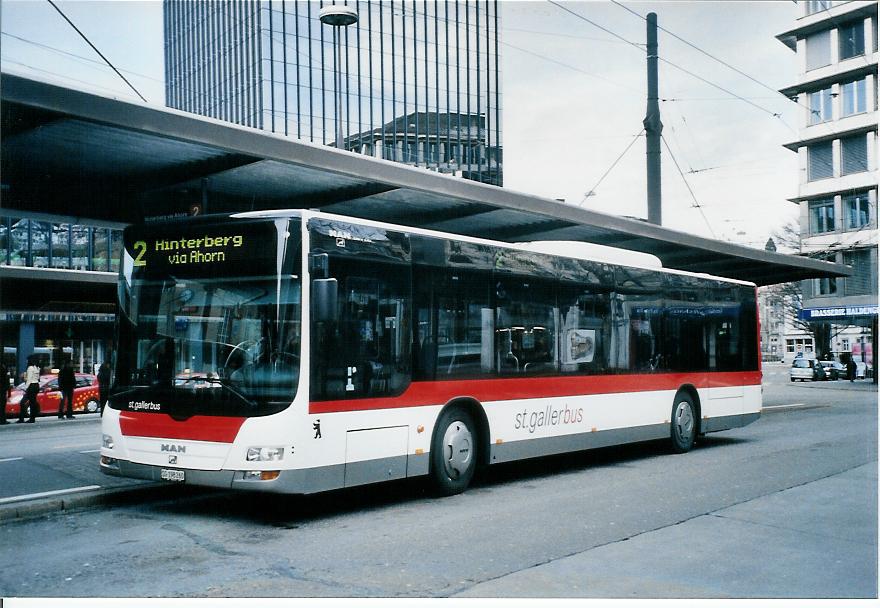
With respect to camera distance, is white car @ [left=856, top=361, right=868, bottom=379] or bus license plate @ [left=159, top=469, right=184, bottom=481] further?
white car @ [left=856, top=361, right=868, bottom=379]

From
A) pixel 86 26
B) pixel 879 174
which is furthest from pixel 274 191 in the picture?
pixel 879 174

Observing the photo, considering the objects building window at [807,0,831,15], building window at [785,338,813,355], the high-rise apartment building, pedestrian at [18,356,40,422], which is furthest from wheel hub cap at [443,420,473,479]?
building window at [785,338,813,355]

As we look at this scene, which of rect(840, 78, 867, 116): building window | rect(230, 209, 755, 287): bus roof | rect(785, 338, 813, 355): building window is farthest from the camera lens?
rect(785, 338, 813, 355): building window

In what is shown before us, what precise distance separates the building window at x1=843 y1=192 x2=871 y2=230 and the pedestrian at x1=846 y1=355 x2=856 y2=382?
24.2m

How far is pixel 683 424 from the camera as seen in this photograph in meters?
14.4

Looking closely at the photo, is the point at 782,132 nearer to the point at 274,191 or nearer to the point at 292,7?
the point at 274,191

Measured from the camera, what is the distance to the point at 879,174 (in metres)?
9.80

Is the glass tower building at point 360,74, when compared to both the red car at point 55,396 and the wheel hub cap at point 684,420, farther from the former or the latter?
the red car at point 55,396

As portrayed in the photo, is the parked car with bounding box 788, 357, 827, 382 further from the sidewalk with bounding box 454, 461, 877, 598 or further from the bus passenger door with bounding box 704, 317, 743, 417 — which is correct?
the sidewalk with bounding box 454, 461, 877, 598

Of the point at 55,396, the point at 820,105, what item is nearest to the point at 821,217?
the point at 820,105

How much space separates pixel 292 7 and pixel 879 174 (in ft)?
133

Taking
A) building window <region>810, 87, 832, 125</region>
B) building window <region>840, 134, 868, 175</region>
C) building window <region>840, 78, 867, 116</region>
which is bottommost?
building window <region>840, 134, 868, 175</region>

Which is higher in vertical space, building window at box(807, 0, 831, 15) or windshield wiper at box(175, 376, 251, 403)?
building window at box(807, 0, 831, 15)

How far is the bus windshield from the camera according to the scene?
8188 millimetres
